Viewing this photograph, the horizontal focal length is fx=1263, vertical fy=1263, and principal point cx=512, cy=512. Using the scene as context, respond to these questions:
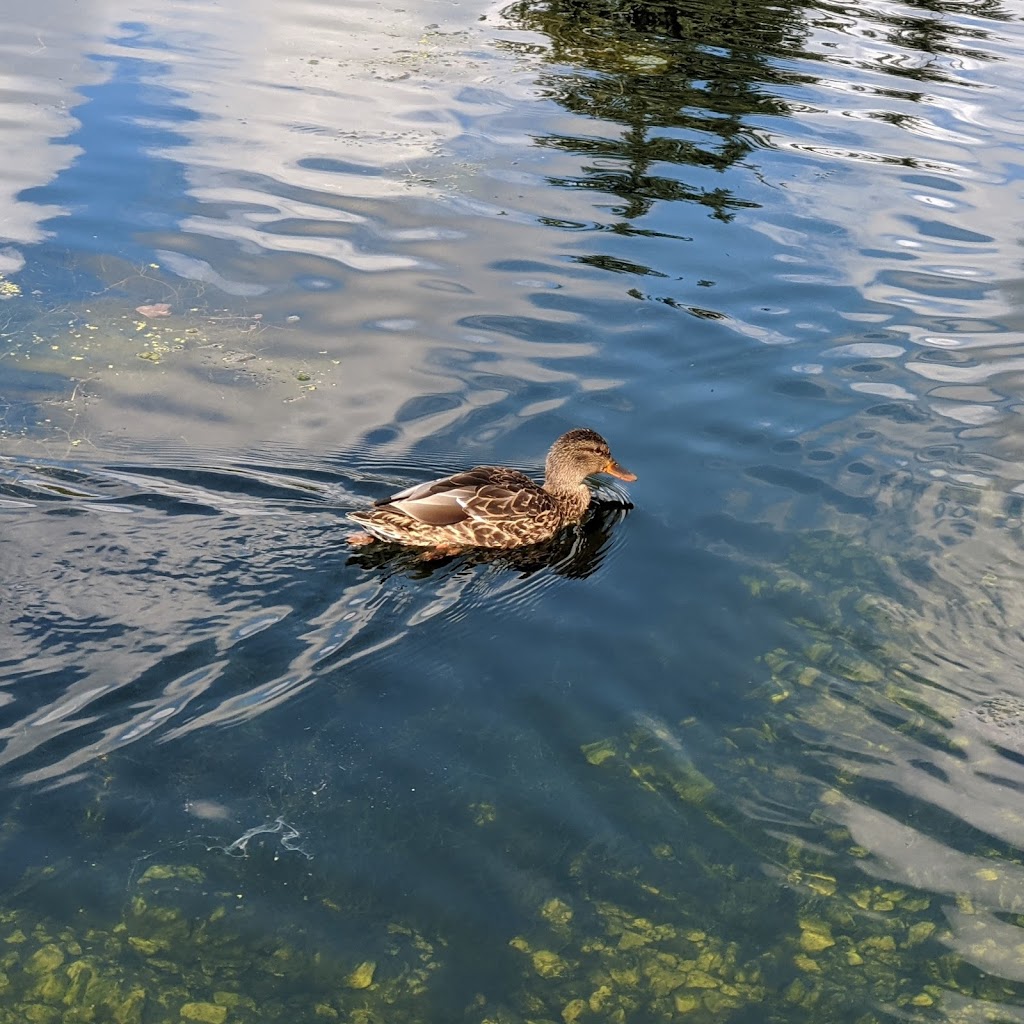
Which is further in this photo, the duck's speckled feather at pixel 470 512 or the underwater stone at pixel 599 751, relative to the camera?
the duck's speckled feather at pixel 470 512

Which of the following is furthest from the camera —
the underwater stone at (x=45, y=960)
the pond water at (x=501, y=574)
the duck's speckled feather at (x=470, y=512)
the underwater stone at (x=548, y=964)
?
the duck's speckled feather at (x=470, y=512)

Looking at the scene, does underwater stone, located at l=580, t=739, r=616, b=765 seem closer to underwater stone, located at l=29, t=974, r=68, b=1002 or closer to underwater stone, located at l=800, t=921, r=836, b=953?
underwater stone, located at l=800, t=921, r=836, b=953

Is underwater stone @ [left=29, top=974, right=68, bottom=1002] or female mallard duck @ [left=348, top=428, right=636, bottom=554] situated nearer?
underwater stone @ [left=29, top=974, right=68, bottom=1002]

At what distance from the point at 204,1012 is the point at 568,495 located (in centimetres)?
410

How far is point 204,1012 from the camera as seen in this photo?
430cm

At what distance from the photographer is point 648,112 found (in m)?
13.9

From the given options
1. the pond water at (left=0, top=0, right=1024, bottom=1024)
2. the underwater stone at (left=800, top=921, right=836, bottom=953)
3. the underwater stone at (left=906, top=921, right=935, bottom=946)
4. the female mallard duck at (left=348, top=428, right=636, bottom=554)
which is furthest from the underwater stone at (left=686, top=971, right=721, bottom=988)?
the female mallard duck at (left=348, top=428, right=636, bottom=554)

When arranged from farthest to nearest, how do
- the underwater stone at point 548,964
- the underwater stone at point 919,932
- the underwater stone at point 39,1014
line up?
the underwater stone at point 919,932, the underwater stone at point 548,964, the underwater stone at point 39,1014

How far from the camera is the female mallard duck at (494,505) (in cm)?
694

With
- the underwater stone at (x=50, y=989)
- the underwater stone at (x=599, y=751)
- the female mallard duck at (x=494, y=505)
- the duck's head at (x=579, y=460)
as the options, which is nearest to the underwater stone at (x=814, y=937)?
the underwater stone at (x=599, y=751)

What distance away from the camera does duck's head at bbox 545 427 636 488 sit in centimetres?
754

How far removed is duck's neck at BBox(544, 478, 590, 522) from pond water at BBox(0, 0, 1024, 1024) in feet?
0.83

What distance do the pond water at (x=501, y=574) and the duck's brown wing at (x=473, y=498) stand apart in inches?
10.0

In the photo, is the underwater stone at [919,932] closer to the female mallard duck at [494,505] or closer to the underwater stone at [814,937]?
the underwater stone at [814,937]
